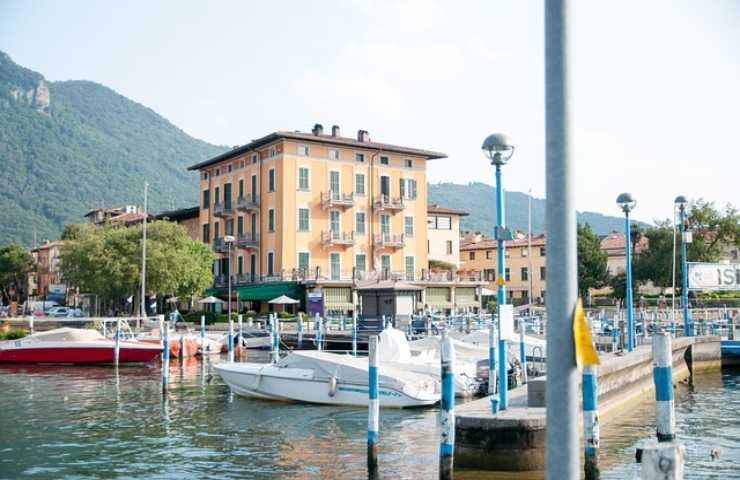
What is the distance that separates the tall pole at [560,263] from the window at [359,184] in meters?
56.5

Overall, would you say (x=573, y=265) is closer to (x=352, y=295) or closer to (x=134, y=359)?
(x=134, y=359)

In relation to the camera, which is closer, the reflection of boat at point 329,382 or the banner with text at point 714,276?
the reflection of boat at point 329,382

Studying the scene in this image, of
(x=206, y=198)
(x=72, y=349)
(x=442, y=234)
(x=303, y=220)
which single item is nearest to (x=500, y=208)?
(x=72, y=349)

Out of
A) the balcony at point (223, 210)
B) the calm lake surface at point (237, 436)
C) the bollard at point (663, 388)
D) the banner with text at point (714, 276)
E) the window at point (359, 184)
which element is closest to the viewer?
the bollard at point (663, 388)

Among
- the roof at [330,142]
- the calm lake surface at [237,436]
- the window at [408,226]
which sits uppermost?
the roof at [330,142]

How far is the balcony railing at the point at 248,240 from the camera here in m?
60.8

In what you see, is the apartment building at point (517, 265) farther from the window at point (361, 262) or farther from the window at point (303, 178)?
the window at point (303, 178)

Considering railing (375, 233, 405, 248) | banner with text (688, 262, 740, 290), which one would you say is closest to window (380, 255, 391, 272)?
railing (375, 233, 405, 248)

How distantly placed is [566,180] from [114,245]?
53423 millimetres

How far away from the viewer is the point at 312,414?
19344 millimetres

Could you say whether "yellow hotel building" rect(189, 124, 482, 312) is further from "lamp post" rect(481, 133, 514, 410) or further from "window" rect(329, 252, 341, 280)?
"lamp post" rect(481, 133, 514, 410)

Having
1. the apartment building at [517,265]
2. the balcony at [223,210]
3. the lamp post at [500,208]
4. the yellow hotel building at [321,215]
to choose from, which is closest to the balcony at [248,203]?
the yellow hotel building at [321,215]

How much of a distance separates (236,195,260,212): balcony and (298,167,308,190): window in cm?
428

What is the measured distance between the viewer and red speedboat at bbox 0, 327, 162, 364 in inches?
1368
